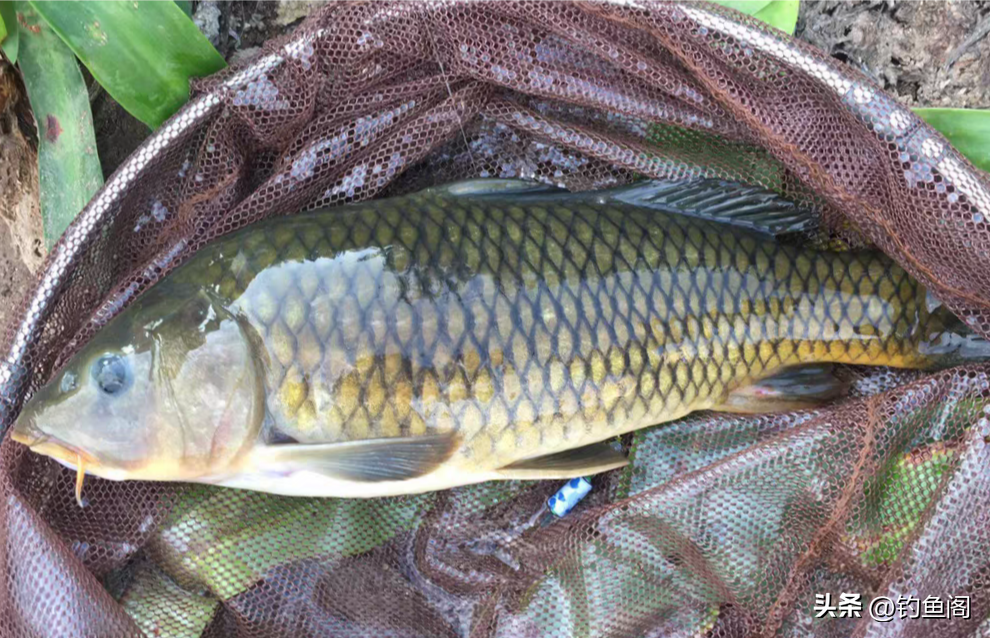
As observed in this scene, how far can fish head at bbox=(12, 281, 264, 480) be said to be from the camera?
1.64 metres

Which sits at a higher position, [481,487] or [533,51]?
[533,51]

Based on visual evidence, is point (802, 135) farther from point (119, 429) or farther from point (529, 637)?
point (119, 429)

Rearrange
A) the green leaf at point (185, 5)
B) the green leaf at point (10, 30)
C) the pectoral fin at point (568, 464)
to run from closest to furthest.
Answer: the pectoral fin at point (568, 464) < the green leaf at point (10, 30) < the green leaf at point (185, 5)

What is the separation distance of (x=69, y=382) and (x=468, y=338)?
0.78 metres

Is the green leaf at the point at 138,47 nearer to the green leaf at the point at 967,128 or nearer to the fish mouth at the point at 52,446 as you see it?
the fish mouth at the point at 52,446

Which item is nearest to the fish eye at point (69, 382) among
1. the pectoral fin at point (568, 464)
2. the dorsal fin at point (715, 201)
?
the pectoral fin at point (568, 464)

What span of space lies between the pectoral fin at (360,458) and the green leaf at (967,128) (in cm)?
135

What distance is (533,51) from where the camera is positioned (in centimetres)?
183

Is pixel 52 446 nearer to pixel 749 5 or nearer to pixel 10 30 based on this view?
pixel 10 30

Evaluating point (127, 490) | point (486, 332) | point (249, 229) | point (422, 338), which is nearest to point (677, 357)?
point (486, 332)

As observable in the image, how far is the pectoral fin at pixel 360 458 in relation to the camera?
66.4 inches

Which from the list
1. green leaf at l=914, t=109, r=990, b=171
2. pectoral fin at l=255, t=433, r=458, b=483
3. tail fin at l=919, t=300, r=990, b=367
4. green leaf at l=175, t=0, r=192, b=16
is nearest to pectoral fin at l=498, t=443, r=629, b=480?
pectoral fin at l=255, t=433, r=458, b=483

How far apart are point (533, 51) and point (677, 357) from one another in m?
0.73

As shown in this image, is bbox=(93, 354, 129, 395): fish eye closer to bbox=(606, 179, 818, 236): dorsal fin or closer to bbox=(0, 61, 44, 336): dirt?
bbox=(0, 61, 44, 336): dirt
